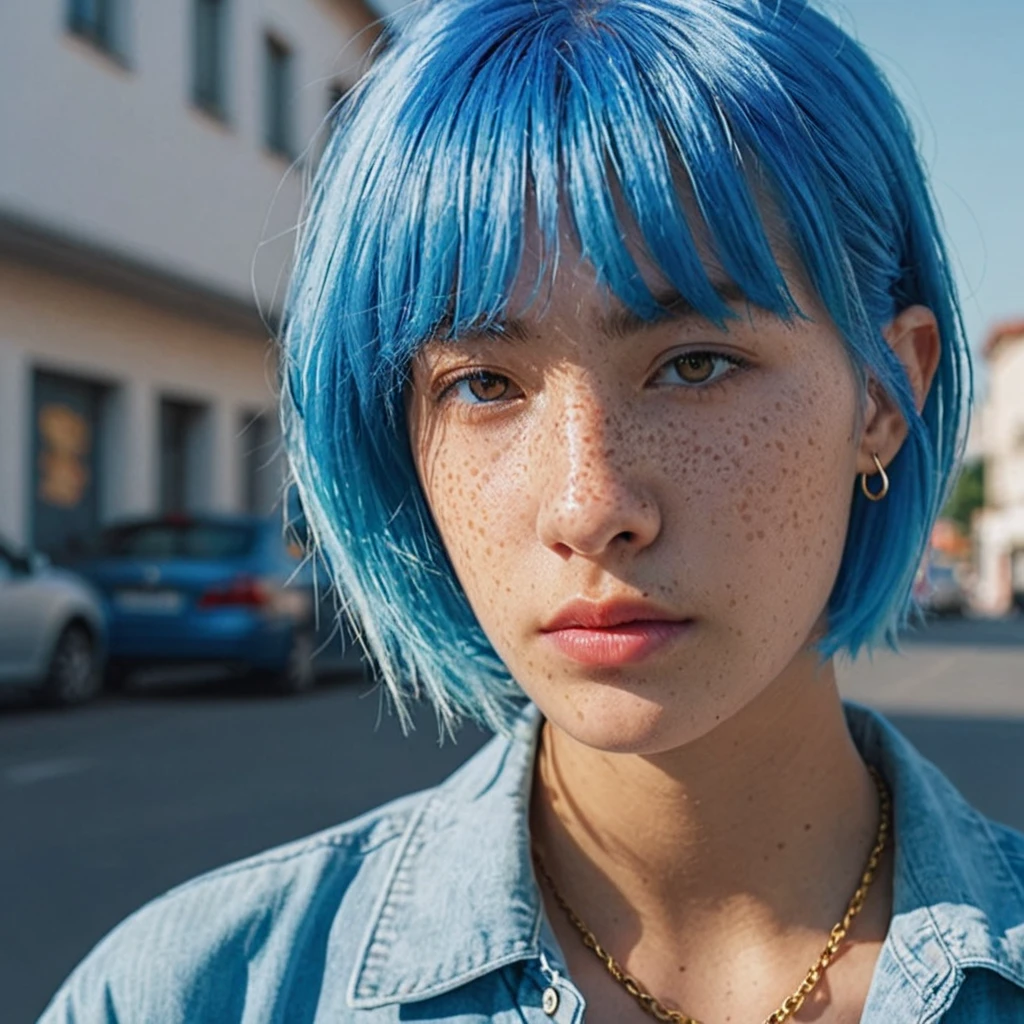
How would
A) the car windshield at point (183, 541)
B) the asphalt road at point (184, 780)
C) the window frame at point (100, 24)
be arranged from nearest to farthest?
the asphalt road at point (184, 780) → the car windshield at point (183, 541) → the window frame at point (100, 24)

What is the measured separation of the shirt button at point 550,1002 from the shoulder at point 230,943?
0.56 ft

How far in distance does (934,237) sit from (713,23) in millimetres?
316

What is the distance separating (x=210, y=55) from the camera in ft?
62.7

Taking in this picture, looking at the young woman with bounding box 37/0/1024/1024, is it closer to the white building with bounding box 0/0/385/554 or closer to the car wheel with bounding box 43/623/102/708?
Result: the car wheel with bounding box 43/623/102/708

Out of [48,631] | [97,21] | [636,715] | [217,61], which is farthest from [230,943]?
[217,61]

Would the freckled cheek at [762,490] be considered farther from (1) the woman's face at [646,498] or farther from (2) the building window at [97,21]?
(2) the building window at [97,21]

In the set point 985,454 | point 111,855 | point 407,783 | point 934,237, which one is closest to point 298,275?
point 934,237

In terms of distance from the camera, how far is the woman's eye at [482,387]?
1.29m

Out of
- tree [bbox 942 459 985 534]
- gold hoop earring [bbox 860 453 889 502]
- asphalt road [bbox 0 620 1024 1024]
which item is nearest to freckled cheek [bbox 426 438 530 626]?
gold hoop earring [bbox 860 453 889 502]

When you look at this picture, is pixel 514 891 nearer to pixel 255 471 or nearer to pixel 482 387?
pixel 482 387

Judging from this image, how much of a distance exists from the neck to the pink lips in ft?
0.75

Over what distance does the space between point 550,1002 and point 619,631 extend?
0.35m

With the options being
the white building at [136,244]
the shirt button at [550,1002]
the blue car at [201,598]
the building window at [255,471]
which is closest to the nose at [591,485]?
the shirt button at [550,1002]

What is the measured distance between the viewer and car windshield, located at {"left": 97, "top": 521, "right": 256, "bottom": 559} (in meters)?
11.8
